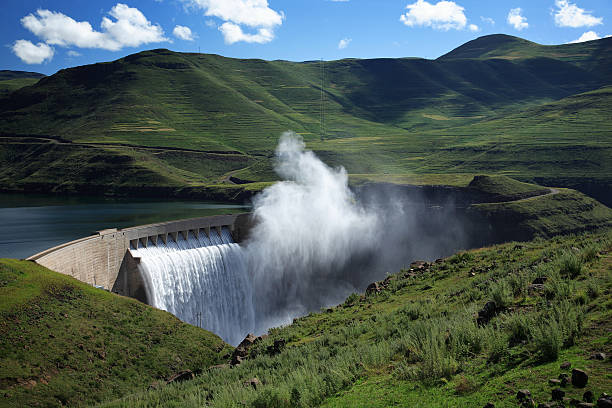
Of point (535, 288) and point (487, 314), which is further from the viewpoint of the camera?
point (535, 288)

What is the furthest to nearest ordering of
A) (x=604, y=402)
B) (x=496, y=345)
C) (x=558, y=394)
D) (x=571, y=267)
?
(x=571, y=267) → (x=496, y=345) → (x=558, y=394) → (x=604, y=402)

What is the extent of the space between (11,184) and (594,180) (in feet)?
461

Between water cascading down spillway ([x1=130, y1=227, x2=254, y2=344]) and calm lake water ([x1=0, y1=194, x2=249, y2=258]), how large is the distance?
65.3 feet

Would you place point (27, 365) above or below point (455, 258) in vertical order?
below

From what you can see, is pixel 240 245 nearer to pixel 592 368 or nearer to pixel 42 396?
pixel 42 396

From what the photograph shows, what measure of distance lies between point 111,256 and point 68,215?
53747mm

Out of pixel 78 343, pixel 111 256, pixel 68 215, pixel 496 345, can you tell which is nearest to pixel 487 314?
pixel 496 345

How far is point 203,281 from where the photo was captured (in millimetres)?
41531

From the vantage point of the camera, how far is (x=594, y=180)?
106250mm

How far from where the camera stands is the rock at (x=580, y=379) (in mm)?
6711

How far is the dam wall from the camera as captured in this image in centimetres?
3112

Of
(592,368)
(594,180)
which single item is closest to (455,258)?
(592,368)

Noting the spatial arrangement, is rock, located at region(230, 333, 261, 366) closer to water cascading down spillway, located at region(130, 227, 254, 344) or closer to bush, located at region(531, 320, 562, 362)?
bush, located at region(531, 320, 562, 362)

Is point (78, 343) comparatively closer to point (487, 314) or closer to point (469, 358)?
point (487, 314)
